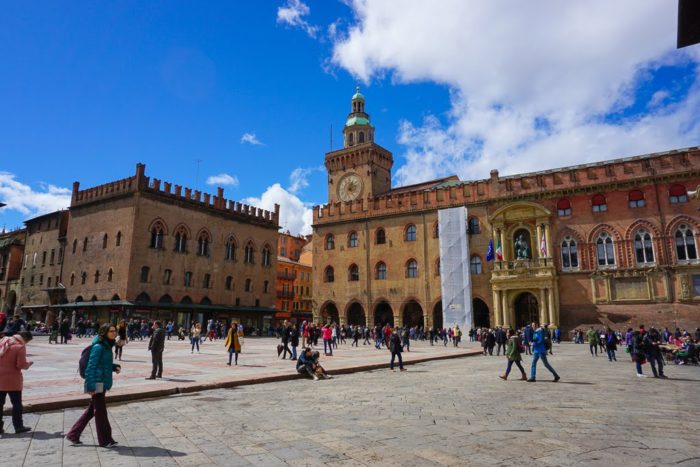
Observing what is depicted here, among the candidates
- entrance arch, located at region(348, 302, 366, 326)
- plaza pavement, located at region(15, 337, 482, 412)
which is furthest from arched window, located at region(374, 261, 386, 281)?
plaza pavement, located at region(15, 337, 482, 412)

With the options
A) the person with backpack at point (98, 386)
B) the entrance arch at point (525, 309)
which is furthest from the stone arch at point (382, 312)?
the person with backpack at point (98, 386)

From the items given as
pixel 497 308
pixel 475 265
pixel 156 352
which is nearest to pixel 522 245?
pixel 475 265

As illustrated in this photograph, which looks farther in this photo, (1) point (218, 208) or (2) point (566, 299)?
(1) point (218, 208)

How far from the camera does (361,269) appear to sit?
43750 mm

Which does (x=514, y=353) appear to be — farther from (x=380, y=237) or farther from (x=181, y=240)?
(x=181, y=240)

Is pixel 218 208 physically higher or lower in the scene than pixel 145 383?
higher

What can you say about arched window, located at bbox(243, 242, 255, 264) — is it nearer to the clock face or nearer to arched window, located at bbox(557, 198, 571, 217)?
the clock face

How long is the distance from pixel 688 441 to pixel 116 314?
125 feet

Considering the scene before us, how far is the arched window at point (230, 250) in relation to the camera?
151 ft

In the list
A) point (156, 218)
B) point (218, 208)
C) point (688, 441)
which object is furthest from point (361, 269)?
point (688, 441)

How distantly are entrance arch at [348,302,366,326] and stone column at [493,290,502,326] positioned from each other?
12.9m

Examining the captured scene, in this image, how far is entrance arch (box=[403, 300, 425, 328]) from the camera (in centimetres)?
4138

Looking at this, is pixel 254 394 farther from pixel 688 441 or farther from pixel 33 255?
pixel 33 255

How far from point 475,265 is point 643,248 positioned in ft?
39.2
